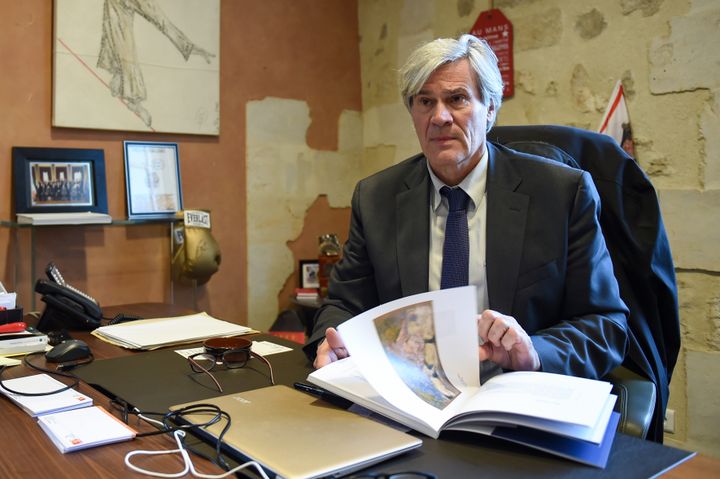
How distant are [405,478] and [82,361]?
888mm

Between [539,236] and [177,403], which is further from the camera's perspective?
[539,236]

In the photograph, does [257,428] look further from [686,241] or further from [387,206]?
[686,241]

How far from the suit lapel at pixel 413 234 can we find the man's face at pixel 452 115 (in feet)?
0.31

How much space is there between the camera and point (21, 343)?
58.1 inches

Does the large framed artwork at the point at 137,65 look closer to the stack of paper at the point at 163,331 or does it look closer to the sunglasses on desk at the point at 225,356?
the stack of paper at the point at 163,331

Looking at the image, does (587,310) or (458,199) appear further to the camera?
(458,199)

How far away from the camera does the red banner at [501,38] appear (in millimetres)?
2803

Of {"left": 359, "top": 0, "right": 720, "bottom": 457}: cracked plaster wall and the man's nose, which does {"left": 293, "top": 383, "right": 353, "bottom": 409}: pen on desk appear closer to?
the man's nose

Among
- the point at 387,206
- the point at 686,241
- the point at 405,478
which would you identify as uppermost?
the point at 387,206

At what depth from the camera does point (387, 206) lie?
1.66 meters

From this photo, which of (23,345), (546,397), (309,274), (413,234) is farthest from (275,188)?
(546,397)

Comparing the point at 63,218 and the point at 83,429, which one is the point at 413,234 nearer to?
the point at 83,429

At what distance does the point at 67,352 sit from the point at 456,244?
2.91 ft

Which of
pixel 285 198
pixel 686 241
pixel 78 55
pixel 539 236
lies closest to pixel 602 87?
pixel 686 241
